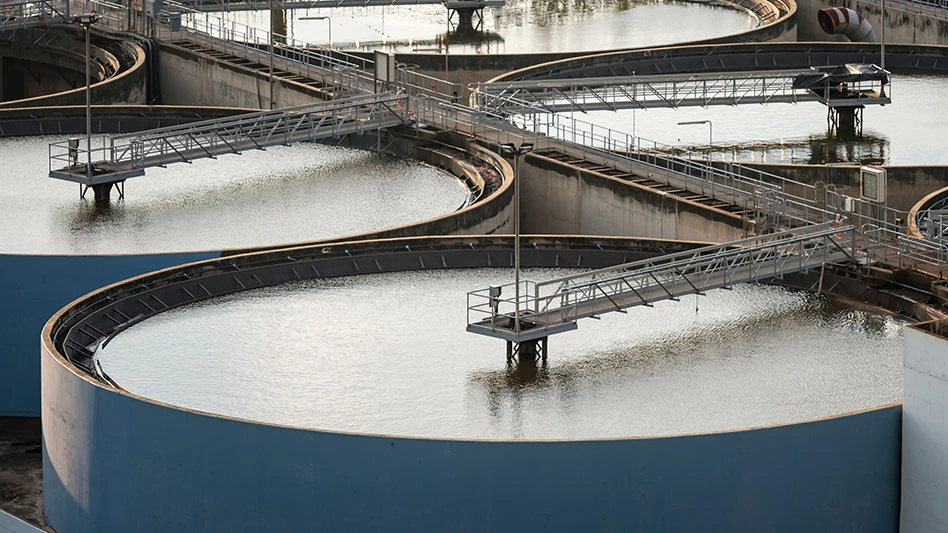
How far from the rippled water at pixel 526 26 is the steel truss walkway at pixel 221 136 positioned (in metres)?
20.5

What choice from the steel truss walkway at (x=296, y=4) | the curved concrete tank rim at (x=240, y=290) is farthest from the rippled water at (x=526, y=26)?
the curved concrete tank rim at (x=240, y=290)

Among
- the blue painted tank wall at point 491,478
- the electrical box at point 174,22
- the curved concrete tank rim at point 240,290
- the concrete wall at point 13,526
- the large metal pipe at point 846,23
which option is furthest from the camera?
the large metal pipe at point 846,23

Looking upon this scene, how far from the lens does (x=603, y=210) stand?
50656 millimetres

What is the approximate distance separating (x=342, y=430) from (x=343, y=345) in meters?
5.35

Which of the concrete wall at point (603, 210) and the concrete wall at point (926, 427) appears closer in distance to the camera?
the concrete wall at point (926, 427)

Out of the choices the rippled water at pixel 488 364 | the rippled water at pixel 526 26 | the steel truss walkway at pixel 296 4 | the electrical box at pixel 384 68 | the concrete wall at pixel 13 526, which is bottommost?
the concrete wall at pixel 13 526

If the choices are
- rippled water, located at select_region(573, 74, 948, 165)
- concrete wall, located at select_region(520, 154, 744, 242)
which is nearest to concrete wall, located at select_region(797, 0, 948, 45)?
rippled water, located at select_region(573, 74, 948, 165)

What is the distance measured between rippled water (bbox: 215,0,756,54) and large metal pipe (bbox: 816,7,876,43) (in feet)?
15.8

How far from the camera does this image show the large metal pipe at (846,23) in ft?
249

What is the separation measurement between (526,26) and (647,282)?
4886 cm

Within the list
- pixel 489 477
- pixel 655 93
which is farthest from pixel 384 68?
pixel 489 477

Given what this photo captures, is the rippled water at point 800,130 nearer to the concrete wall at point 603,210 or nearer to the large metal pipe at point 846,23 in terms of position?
the concrete wall at point 603,210

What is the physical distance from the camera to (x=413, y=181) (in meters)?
50.8

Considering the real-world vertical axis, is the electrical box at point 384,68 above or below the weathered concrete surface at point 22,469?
above
